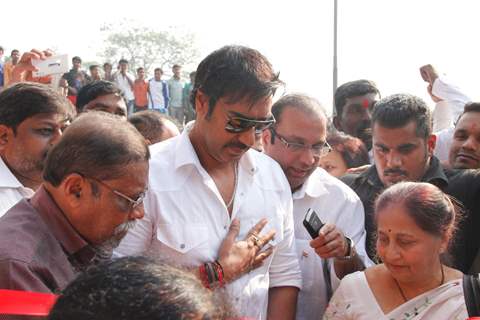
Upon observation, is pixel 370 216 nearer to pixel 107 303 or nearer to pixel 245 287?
pixel 245 287

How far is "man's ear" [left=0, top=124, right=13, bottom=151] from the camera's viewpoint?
2.75m

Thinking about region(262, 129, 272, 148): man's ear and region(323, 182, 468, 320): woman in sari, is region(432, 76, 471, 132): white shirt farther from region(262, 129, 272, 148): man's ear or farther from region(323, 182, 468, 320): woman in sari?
region(323, 182, 468, 320): woman in sari

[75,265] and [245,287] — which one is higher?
[75,265]

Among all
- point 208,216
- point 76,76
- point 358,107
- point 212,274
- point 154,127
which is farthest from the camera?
point 76,76

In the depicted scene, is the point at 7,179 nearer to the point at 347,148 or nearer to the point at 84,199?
the point at 84,199

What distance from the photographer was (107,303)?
1.04 m

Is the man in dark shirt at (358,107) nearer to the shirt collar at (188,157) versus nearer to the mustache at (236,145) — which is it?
the shirt collar at (188,157)

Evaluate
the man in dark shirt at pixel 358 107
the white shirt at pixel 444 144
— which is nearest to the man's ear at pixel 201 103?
the white shirt at pixel 444 144

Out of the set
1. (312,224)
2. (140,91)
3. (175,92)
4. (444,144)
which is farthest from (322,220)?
(175,92)

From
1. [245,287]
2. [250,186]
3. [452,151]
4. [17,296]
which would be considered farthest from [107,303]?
[452,151]

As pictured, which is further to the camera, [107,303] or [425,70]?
[425,70]

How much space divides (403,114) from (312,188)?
0.67 meters

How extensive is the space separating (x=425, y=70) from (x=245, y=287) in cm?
333

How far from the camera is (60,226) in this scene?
1.72 m
